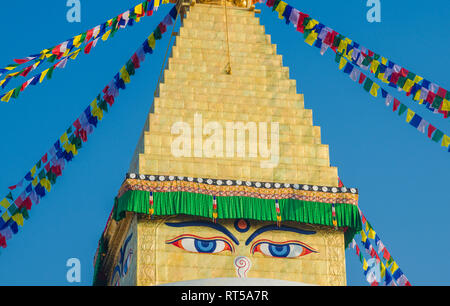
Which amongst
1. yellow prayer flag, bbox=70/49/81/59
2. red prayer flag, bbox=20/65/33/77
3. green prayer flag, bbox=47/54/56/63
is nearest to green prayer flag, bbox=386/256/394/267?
yellow prayer flag, bbox=70/49/81/59

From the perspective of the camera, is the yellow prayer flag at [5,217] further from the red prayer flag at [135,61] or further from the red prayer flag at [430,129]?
the red prayer flag at [430,129]

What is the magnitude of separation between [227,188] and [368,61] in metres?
3.91

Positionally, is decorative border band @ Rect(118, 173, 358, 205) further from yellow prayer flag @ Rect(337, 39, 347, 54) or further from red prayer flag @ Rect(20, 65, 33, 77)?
yellow prayer flag @ Rect(337, 39, 347, 54)

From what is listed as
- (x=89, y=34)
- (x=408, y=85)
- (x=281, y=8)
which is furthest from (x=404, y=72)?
(x=89, y=34)

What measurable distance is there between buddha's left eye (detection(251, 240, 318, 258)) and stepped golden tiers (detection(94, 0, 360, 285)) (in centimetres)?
2

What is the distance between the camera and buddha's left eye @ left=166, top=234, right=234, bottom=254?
2064 cm

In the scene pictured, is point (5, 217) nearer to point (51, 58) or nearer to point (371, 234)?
point (51, 58)

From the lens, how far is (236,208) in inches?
821

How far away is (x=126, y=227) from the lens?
2189 centimetres

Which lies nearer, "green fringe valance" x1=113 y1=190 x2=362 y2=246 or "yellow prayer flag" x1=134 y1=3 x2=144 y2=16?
"green fringe valance" x1=113 y1=190 x2=362 y2=246

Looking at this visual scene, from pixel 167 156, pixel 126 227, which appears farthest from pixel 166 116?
pixel 126 227

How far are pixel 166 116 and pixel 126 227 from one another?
2.38m

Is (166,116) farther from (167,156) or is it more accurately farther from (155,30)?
(155,30)

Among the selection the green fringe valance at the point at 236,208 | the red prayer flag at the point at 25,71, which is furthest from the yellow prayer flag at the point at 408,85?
the red prayer flag at the point at 25,71
